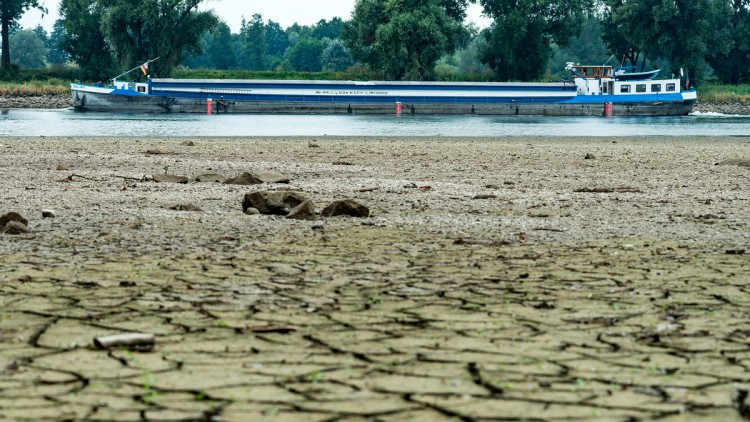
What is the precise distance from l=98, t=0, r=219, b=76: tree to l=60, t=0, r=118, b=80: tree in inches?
428

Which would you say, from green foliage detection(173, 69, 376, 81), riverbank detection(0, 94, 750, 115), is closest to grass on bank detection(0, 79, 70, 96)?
riverbank detection(0, 94, 750, 115)

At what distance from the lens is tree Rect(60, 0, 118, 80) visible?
89.7 metres

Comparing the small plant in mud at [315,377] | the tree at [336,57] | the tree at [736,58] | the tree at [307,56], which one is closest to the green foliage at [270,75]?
the tree at [736,58]

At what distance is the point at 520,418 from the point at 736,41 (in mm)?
95461

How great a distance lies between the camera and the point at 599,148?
26.6 metres

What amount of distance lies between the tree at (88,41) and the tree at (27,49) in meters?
93.4

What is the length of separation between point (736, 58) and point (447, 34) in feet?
105

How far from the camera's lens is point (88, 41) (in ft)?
297

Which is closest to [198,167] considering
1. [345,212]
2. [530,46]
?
[345,212]

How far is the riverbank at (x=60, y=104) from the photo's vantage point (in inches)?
2959

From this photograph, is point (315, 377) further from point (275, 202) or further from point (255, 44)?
point (255, 44)

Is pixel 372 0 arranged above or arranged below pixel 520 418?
above

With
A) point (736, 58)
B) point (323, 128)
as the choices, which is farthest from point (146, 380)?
point (736, 58)

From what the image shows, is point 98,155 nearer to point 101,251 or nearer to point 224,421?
point 101,251
